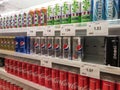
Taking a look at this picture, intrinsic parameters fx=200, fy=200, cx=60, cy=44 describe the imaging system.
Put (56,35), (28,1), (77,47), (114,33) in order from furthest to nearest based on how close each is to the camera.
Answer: (28,1), (56,35), (77,47), (114,33)

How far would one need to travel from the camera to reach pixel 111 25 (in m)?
1.15

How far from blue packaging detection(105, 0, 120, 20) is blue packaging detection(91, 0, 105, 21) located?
0.11 feet

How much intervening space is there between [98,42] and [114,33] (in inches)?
17.9

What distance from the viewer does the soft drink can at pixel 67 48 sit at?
5.10ft

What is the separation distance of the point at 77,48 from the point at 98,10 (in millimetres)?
339

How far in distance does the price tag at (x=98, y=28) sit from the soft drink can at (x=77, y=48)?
0.69 ft

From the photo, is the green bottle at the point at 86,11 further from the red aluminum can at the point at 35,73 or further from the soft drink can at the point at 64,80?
the red aluminum can at the point at 35,73

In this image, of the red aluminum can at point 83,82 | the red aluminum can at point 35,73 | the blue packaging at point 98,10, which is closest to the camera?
the blue packaging at point 98,10

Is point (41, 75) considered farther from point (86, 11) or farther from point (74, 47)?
point (86, 11)

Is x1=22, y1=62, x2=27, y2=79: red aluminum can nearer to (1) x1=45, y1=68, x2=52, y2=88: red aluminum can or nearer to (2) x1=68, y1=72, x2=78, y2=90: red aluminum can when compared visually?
(1) x1=45, y1=68, x2=52, y2=88: red aluminum can

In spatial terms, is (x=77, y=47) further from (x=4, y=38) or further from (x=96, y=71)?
(x=4, y=38)

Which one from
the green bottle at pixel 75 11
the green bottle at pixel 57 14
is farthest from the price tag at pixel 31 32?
the green bottle at pixel 75 11

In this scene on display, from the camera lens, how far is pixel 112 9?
121 cm

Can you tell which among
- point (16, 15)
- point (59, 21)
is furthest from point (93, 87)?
point (16, 15)
